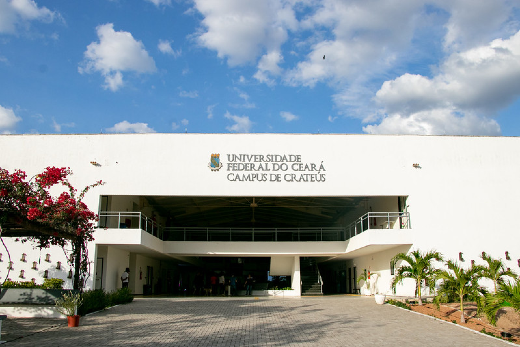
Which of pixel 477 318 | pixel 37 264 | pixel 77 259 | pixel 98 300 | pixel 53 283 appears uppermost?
pixel 77 259

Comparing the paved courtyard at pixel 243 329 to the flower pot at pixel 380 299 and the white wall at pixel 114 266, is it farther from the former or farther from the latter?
the white wall at pixel 114 266

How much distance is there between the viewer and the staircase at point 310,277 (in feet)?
90.8

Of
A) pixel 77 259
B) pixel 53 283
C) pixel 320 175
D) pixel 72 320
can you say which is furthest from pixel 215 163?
pixel 72 320

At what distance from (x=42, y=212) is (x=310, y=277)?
67.5ft

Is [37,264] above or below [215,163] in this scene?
below

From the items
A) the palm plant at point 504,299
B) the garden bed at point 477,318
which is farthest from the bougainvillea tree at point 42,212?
the garden bed at point 477,318

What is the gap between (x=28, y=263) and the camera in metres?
19.4

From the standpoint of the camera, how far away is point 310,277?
29.0 m

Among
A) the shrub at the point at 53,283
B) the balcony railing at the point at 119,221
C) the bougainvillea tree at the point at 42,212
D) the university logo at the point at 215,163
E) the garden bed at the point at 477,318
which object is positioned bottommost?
the garden bed at the point at 477,318

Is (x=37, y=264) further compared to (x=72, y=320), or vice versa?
(x=37, y=264)

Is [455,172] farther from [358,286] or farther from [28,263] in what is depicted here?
[28,263]

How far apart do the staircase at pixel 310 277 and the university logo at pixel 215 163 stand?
35.6 feet

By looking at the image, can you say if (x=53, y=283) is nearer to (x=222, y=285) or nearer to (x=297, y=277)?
(x=222, y=285)

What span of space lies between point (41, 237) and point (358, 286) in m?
20.5
